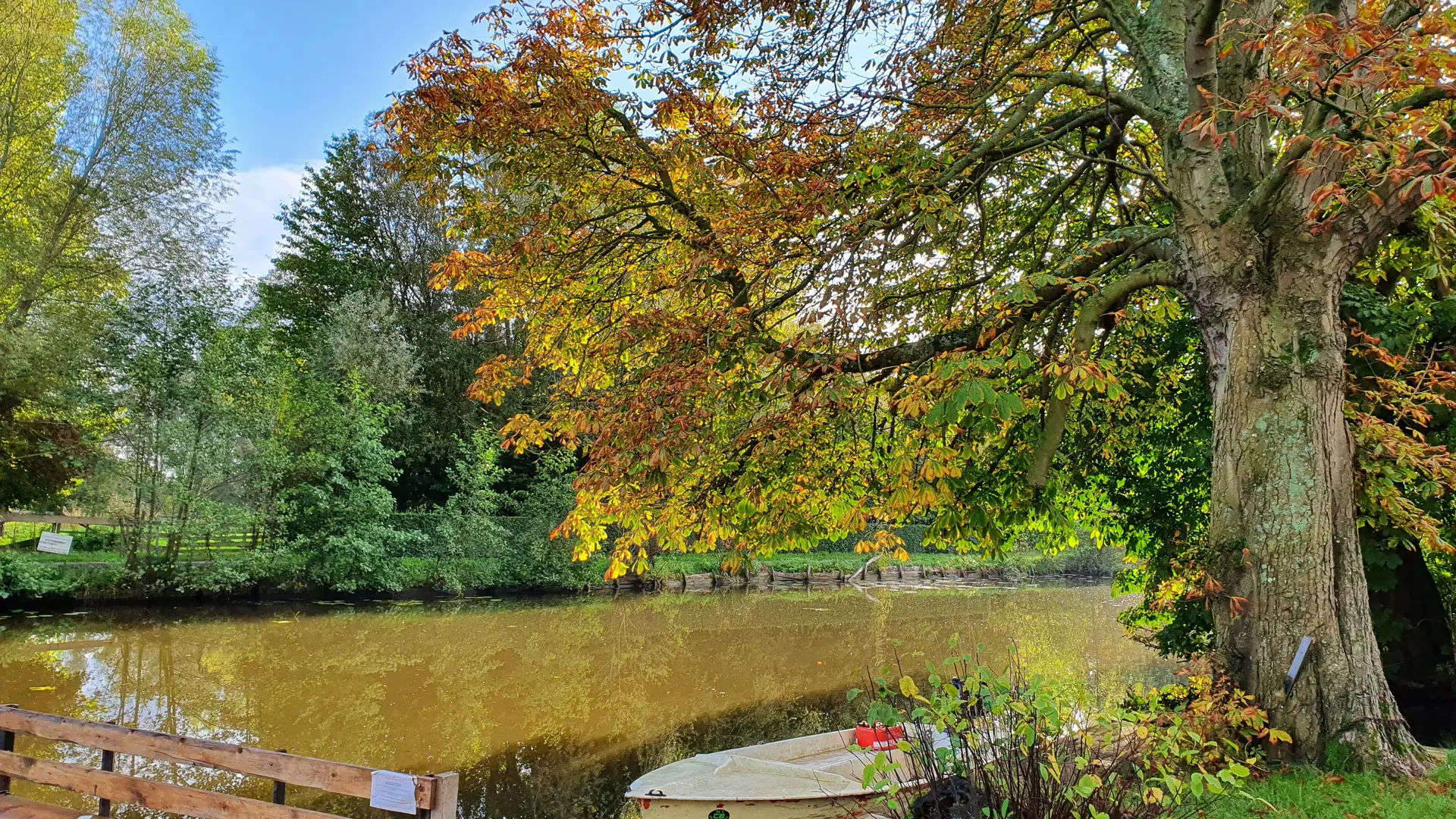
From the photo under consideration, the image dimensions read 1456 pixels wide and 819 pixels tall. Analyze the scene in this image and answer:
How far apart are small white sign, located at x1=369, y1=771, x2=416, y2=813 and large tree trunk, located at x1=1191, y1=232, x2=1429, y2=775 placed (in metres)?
4.57

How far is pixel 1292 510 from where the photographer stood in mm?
4297

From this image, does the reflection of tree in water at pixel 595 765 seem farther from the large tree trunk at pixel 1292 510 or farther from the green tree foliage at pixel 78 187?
the green tree foliage at pixel 78 187

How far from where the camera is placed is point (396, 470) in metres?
19.4

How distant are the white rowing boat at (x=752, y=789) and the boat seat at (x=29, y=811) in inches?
142

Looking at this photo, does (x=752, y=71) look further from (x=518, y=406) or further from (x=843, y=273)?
(x=518, y=406)

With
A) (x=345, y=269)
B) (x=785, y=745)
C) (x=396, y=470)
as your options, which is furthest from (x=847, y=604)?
(x=345, y=269)

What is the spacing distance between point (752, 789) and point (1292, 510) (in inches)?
155

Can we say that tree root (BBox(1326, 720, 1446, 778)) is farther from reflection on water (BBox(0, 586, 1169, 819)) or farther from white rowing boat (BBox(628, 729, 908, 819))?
reflection on water (BBox(0, 586, 1169, 819))

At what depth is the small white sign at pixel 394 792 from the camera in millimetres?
3729

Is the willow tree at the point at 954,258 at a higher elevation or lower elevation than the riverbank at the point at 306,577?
higher

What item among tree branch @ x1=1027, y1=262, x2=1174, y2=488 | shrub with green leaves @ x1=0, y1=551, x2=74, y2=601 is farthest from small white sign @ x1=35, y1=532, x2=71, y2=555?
tree branch @ x1=1027, y1=262, x2=1174, y2=488

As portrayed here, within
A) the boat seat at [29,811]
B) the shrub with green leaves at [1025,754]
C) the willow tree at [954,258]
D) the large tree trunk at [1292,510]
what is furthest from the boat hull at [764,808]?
the boat seat at [29,811]

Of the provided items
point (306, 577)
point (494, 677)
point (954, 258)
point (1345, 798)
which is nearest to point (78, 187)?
point (306, 577)

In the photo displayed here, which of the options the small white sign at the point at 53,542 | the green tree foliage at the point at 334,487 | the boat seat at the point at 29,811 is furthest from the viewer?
the green tree foliage at the point at 334,487
